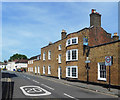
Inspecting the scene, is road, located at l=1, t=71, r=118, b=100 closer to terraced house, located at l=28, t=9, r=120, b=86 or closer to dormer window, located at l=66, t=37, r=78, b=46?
terraced house, located at l=28, t=9, r=120, b=86

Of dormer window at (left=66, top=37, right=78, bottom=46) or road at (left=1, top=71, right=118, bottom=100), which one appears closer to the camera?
road at (left=1, top=71, right=118, bottom=100)

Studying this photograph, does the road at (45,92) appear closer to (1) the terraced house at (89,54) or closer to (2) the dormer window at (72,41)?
(1) the terraced house at (89,54)

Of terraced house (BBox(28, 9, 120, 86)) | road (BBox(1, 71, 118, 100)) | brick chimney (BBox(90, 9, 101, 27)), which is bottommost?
road (BBox(1, 71, 118, 100))

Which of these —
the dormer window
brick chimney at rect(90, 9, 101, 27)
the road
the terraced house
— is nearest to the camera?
the road

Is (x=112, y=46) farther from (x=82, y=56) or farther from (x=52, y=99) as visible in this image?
(x=52, y=99)

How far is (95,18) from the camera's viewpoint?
73.3 ft

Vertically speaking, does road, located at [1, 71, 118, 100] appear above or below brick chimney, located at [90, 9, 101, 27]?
below

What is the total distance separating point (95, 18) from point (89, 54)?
19.8 feet

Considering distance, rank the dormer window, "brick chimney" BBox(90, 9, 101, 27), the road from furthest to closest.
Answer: the dormer window < "brick chimney" BBox(90, 9, 101, 27) < the road

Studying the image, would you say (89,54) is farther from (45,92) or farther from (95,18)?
(45,92)

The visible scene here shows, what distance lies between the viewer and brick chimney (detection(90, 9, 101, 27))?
22212 mm

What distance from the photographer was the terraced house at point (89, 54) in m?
16.5

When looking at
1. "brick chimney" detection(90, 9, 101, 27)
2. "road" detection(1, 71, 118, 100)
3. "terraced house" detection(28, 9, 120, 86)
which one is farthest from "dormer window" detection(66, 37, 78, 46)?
"road" detection(1, 71, 118, 100)

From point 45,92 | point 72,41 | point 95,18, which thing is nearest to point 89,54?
point 72,41
